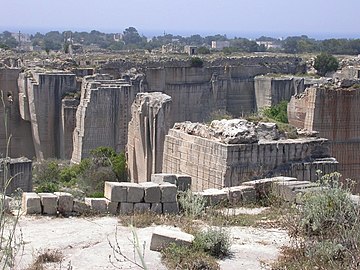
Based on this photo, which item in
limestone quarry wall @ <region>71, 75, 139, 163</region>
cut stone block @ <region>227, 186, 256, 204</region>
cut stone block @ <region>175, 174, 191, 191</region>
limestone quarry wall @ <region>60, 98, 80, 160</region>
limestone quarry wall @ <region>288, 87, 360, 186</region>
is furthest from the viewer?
limestone quarry wall @ <region>60, 98, 80, 160</region>

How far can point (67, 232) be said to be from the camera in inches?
295

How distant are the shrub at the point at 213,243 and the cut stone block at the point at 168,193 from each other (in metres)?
1.61

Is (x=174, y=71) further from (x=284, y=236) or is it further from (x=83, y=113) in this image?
(x=284, y=236)

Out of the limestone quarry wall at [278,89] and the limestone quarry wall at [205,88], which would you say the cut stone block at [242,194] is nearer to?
the limestone quarry wall at [205,88]

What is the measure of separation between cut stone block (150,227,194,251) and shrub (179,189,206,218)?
1.26 meters

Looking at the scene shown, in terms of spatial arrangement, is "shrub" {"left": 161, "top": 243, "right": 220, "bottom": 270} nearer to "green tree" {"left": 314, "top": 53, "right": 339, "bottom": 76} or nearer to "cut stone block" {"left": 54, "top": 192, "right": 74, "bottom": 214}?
"cut stone block" {"left": 54, "top": 192, "right": 74, "bottom": 214}

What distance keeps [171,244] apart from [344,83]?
13.5 metres

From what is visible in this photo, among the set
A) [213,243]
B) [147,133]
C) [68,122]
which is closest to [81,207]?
[213,243]

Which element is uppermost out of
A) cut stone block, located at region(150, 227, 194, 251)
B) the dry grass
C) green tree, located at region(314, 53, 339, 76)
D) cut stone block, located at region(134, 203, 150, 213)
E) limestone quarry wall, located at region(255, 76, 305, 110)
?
cut stone block, located at region(150, 227, 194, 251)

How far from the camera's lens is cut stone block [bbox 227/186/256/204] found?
29.2 ft

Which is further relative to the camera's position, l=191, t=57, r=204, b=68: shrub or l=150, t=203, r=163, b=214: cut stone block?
l=191, t=57, r=204, b=68: shrub

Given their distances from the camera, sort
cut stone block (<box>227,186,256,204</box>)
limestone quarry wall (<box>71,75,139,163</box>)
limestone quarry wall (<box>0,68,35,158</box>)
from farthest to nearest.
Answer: limestone quarry wall (<box>0,68,35,158</box>) < limestone quarry wall (<box>71,75,139,163</box>) < cut stone block (<box>227,186,256,204</box>)

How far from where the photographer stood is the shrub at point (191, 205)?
8039mm

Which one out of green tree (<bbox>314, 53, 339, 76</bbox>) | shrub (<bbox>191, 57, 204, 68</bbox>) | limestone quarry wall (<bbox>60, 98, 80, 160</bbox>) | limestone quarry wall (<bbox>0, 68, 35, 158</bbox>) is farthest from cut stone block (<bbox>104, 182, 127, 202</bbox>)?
green tree (<bbox>314, 53, 339, 76</bbox>)
